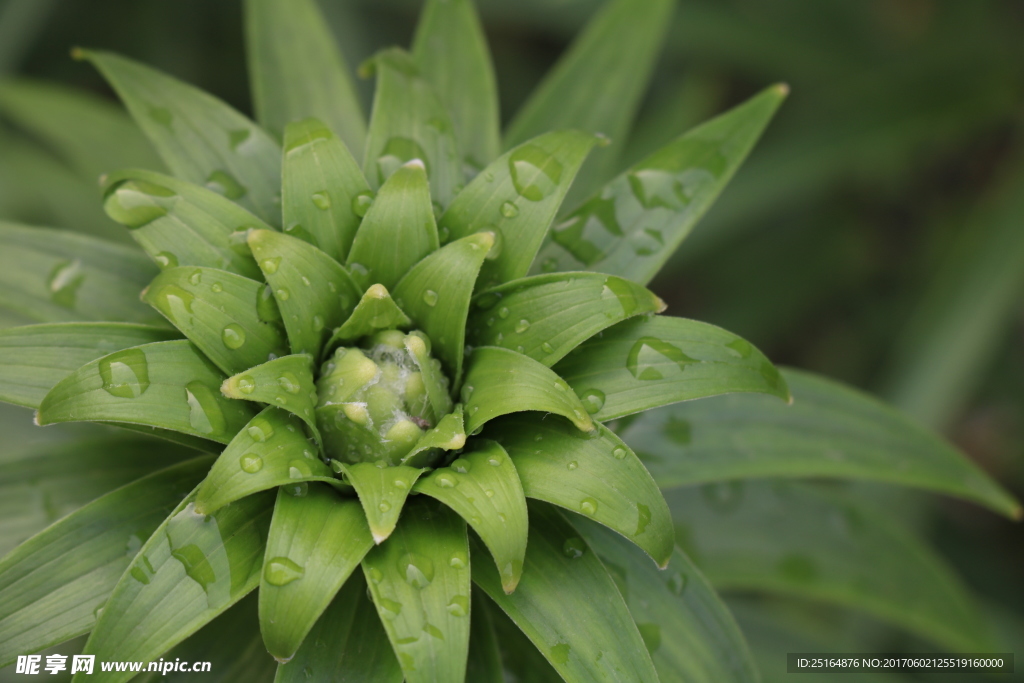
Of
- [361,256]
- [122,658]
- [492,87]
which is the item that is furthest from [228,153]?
[122,658]

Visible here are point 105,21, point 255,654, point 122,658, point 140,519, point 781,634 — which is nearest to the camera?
point 122,658

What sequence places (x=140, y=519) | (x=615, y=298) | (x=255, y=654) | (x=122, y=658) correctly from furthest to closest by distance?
(x=255, y=654) → (x=140, y=519) → (x=615, y=298) → (x=122, y=658)

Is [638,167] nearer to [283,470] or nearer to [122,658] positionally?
[283,470]

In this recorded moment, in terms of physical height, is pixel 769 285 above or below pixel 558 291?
below

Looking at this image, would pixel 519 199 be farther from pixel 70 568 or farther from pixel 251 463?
pixel 70 568

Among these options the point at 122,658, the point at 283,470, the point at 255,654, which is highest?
the point at 283,470

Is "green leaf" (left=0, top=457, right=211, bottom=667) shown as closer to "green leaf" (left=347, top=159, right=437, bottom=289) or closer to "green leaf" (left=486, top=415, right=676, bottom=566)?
"green leaf" (left=347, top=159, right=437, bottom=289)

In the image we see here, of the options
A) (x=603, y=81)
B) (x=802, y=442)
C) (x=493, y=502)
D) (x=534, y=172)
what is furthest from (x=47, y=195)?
(x=802, y=442)

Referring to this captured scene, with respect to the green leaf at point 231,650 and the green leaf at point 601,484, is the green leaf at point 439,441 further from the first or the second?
the green leaf at point 231,650
